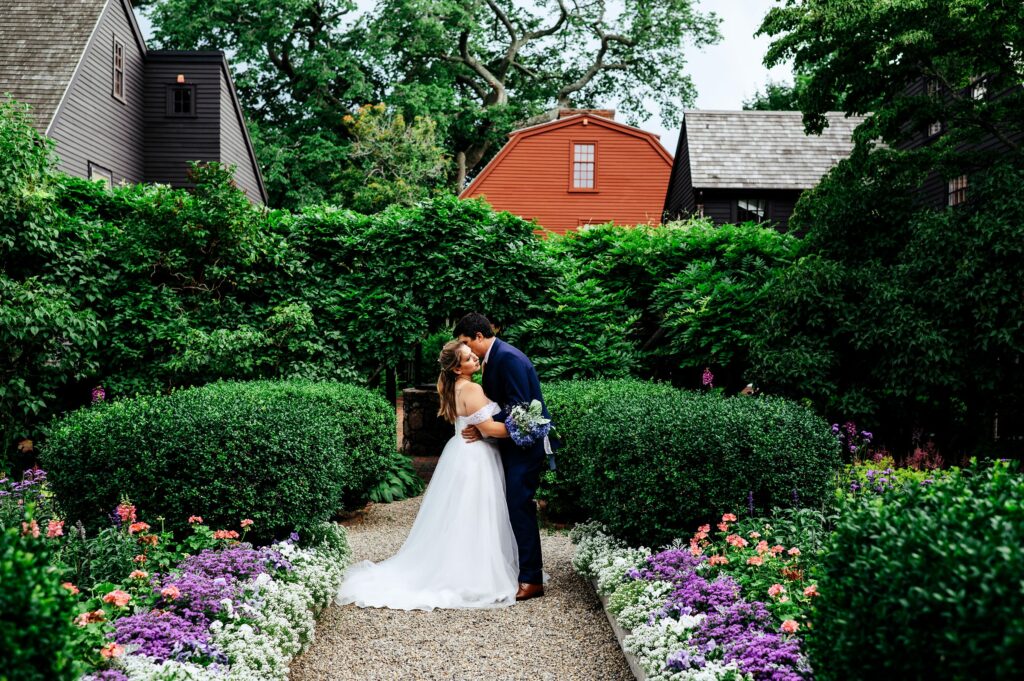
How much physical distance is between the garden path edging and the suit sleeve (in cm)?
153

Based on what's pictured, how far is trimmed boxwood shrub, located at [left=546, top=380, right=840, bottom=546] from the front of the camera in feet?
19.0

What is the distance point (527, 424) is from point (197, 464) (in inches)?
96.8

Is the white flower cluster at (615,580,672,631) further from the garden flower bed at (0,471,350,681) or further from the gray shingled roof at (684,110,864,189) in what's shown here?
the gray shingled roof at (684,110,864,189)

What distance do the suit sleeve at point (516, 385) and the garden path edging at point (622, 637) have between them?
1532 millimetres

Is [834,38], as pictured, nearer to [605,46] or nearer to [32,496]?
[32,496]

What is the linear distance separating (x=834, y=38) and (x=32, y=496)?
903 cm

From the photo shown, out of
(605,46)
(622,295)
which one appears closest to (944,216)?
(622,295)

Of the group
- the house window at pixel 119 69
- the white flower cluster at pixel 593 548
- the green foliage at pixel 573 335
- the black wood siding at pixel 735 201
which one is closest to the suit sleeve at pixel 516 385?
the white flower cluster at pixel 593 548

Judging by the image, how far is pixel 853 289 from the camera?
887 centimetres

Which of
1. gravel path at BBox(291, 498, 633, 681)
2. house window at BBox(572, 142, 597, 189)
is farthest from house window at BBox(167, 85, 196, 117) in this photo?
gravel path at BBox(291, 498, 633, 681)

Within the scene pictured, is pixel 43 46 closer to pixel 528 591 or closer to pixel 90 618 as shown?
pixel 528 591

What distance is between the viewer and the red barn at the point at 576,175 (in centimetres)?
2720

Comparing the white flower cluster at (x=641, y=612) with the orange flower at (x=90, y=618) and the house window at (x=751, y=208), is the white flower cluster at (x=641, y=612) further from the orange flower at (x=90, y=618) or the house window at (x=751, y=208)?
the house window at (x=751, y=208)

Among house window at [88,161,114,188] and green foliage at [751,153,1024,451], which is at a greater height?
house window at [88,161,114,188]
